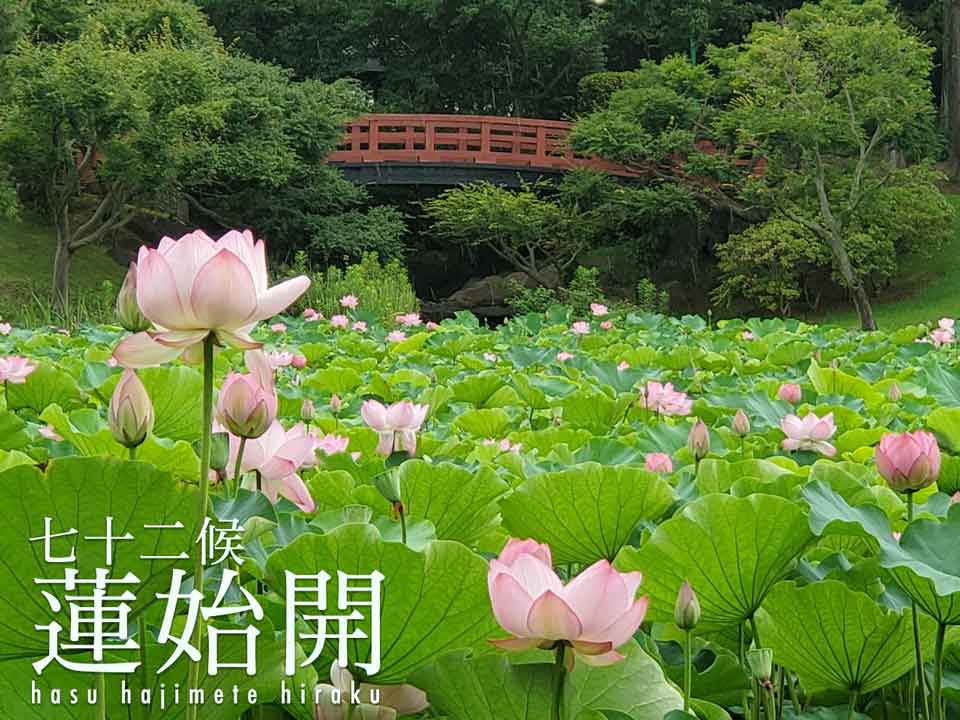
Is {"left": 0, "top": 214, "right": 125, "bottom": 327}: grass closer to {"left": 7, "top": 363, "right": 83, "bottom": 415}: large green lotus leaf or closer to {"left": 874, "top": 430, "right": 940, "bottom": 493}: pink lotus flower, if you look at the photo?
{"left": 7, "top": 363, "right": 83, "bottom": 415}: large green lotus leaf

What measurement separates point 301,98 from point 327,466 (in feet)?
38.0

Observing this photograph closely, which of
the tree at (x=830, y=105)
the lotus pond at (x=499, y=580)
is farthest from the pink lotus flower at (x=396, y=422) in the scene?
the tree at (x=830, y=105)

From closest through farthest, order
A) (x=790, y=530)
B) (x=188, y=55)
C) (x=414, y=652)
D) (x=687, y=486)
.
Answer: (x=414, y=652), (x=790, y=530), (x=687, y=486), (x=188, y=55)

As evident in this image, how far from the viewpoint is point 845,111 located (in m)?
10.8

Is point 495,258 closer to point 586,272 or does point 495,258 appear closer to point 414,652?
point 586,272

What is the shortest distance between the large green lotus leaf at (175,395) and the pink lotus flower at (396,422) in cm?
16

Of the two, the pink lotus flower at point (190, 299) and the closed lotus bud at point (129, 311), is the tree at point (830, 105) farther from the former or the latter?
the pink lotus flower at point (190, 299)

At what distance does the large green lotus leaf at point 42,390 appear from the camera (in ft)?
4.78

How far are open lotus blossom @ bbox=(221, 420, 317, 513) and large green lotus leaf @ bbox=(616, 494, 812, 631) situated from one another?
0.24m

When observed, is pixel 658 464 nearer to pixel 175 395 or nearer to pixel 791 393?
pixel 175 395

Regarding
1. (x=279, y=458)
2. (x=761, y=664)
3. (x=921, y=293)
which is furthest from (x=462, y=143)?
(x=761, y=664)

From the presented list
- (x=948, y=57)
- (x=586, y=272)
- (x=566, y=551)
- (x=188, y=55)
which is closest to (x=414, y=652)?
(x=566, y=551)

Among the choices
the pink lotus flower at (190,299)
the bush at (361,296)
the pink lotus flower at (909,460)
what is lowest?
the bush at (361,296)

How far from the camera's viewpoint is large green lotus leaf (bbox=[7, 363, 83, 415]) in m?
1.46
